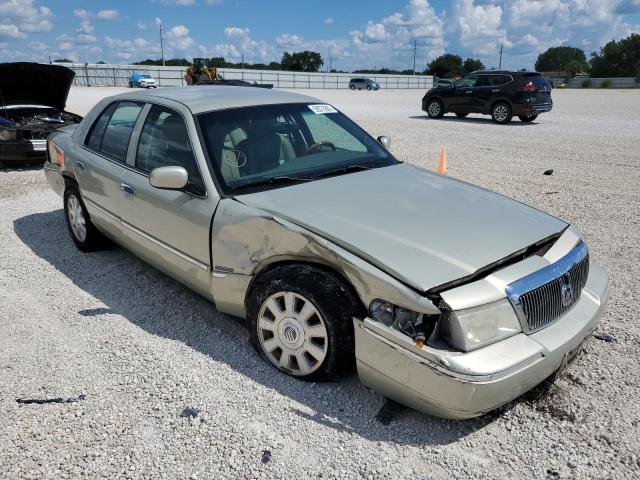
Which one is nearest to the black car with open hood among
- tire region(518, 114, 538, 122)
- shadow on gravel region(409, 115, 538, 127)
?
shadow on gravel region(409, 115, 538, 127)

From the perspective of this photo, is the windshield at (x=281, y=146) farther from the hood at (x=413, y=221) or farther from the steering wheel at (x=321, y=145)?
the hood at (x=413, y=221)

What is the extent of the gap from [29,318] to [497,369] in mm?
3335

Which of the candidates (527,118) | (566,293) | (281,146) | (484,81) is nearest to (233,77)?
(484,81)

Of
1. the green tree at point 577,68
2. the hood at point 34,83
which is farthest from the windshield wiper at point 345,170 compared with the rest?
the green tree at point 577,68

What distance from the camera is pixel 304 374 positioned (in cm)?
294

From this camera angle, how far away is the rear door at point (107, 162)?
13.7ft

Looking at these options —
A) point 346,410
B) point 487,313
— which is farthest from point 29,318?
point 487,313

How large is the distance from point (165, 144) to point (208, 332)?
140cm

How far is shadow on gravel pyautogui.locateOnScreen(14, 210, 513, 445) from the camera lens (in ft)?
8.75

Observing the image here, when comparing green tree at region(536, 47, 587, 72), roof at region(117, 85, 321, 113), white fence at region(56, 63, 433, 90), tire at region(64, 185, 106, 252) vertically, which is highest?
green tree at region(536, 47, 587, 72)

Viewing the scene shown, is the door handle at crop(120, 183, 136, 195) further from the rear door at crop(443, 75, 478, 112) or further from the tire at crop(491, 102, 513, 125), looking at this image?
the rear door at crop(443, 75, 478, 112)

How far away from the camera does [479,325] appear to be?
2.35 metres

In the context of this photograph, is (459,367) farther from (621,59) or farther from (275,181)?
(621,59)

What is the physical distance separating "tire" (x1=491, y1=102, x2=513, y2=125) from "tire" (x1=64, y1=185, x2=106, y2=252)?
15.0 m
